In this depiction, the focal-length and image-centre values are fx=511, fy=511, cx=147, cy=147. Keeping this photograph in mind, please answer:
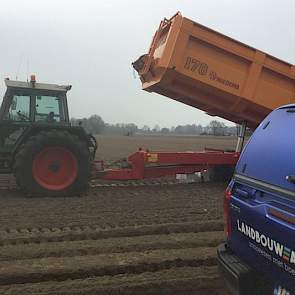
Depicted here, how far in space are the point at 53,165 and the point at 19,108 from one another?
1396 millimetres

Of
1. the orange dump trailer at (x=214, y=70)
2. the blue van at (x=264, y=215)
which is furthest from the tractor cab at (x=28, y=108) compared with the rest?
the blue van at (x=264, y=215)

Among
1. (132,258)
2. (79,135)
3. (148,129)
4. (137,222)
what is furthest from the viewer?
(148,129)

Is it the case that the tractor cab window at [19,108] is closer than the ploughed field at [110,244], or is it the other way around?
the ploughed field at [110,244]

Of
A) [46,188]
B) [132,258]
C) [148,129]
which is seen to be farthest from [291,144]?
[148,129]

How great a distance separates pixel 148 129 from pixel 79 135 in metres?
123

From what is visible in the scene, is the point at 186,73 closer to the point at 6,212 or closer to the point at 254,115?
the point at 254,115

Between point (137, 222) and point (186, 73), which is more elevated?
point (186, 73)

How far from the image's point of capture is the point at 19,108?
10.5 meters

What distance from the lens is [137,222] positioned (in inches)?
305

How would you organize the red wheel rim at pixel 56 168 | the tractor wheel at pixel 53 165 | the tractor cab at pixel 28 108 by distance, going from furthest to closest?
the tractor cab at pixel 28 108, the red wheel rim at pixel 56 168, the tractor wheel at pixel 53 165

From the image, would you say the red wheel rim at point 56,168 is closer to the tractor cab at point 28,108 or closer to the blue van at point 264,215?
the tractor cab at point 28,108

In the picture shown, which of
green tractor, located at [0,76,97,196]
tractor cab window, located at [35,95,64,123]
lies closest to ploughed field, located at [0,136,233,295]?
green tractor, located at [0,76,97,196]

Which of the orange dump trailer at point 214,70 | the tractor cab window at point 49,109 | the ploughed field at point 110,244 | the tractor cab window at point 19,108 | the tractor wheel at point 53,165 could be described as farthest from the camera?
the tractor cab window at point 49,109

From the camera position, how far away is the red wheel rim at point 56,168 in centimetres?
1015
